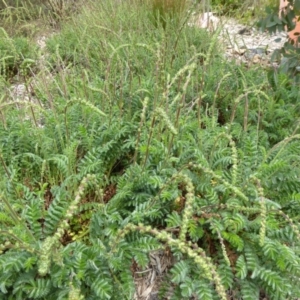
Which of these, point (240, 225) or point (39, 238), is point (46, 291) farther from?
point (240, 225)

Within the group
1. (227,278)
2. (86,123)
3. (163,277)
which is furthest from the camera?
(86,123)

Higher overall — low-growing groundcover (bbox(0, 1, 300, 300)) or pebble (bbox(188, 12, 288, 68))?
low-growing groundcover (bbox(0, 1, 300, 300))

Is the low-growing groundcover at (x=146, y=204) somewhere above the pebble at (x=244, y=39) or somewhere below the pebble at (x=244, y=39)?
above

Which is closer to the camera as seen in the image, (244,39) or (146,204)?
(146,204)

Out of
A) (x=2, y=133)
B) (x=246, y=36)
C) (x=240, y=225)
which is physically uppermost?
(x=2, y=133)

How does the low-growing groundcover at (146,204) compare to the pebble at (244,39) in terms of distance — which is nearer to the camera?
the low-growing groundcover at (146,204)

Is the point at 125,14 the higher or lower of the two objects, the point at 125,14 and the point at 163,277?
the higher

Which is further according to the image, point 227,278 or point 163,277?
point 163,277

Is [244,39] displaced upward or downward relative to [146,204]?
downward

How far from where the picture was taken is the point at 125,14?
3.55 metres

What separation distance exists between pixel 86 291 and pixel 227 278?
0.45 meters

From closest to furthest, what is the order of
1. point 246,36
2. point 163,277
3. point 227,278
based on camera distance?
point 227,278 < point 163,277 < point 246,36

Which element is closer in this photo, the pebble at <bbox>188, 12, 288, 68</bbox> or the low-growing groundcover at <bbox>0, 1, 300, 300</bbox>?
the low-growing groundcover at <bbox>0, 1, 300, 300</bbox>

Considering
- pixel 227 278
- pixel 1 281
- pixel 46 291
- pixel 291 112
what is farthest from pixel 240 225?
pixel 291 112
